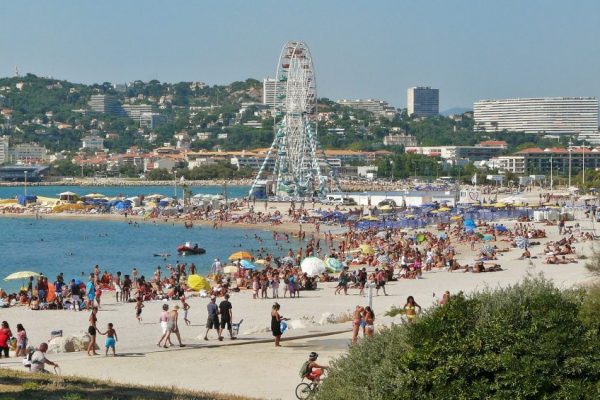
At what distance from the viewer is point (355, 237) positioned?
140 ft

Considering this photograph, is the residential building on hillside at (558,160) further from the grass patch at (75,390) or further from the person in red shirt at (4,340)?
the grass patch at (75,390)

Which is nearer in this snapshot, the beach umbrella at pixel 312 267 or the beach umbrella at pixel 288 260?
the beach umbrella at pixel 312 267

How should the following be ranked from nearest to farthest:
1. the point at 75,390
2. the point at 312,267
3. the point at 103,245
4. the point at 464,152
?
1. the point at 75,390
2. the point at 312,267
3. the point at 103,245
4. the point at 464,152

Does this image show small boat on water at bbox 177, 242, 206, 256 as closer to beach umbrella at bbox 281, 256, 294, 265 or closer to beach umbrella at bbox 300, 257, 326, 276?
beach umbrella at bbox 281, 256, 294, 265

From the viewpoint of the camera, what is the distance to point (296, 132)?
78.1m

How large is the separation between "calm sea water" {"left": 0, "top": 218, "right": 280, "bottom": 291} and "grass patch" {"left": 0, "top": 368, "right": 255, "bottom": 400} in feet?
59.2

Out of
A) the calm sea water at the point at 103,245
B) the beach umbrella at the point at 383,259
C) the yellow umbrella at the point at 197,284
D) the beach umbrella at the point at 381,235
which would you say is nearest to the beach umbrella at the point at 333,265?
the beach umbrella at the point at 383,259

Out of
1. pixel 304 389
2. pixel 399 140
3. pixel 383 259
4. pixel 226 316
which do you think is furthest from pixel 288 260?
pixel 399 140

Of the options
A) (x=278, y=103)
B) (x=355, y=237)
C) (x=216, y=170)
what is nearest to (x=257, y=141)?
(x=216, y=170)

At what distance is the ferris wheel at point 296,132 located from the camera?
234 ft

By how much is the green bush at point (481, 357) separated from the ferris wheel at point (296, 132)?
205 feet

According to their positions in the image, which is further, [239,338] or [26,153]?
[26,153]

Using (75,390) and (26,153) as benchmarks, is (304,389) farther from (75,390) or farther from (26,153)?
(26,153)

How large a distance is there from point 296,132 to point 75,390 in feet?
223
